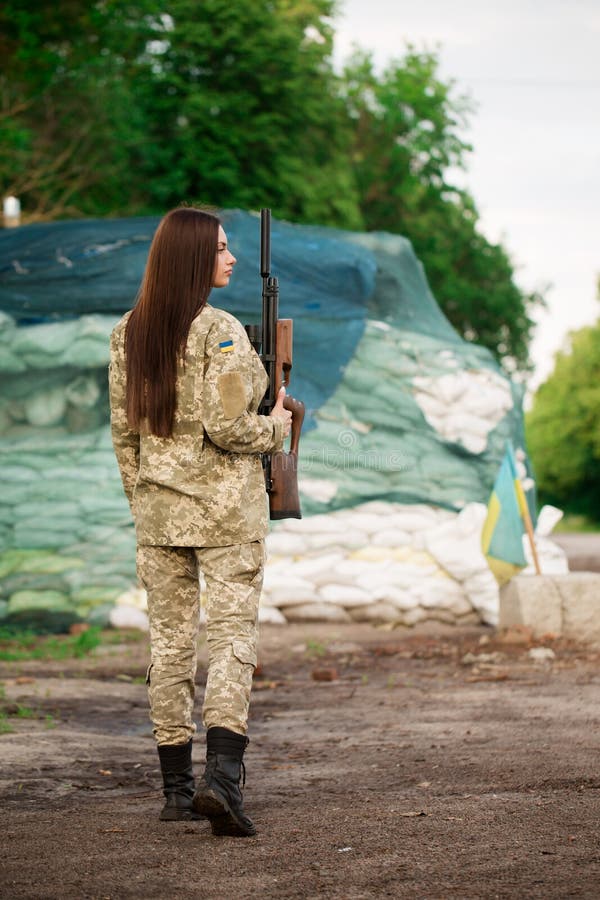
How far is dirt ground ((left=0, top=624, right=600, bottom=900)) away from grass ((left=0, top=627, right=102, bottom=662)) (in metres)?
0.42

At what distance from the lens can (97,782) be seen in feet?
15.6

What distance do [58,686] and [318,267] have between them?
424cm

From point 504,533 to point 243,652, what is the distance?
17.0ft

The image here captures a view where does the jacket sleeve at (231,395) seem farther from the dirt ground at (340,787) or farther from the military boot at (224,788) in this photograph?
the dirt ground at (340,787)

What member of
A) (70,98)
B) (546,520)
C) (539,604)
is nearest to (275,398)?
(539,604)

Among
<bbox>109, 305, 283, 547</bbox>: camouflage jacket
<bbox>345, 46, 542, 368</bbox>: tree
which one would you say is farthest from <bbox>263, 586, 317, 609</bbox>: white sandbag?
<bbox>345, 46, 542, 368</bbox>: tree

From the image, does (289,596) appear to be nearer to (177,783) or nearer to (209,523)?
(177,783)

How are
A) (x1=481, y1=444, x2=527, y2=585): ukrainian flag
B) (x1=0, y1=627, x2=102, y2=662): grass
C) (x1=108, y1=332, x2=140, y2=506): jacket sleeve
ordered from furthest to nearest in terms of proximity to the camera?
(x1=481, y1=444, x2=527, y2=585): ukrainian flag → (x1=0, y1=627, x2=102, y2=662): grass → (x1=108, y1=332, x2=140, y2=506): jacket sleeve

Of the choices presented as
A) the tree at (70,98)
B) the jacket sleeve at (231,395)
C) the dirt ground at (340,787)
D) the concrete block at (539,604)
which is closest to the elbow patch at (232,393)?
the jacket sleeve at (231,395)

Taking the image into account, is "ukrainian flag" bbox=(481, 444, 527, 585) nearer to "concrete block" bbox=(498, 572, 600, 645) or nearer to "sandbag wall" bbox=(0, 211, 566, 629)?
"concrete block" bbox=(498, 572, 600, 645)

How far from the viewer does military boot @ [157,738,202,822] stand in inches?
159

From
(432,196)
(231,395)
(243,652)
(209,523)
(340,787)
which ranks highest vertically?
(432,196)

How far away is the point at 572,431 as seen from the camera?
4653 centimetres

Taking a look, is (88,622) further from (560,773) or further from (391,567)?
(560,773)
